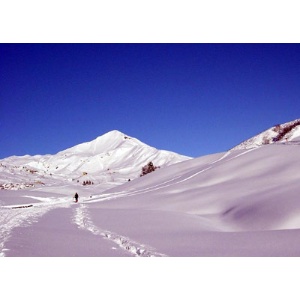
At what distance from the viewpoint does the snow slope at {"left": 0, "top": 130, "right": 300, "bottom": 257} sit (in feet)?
34.7

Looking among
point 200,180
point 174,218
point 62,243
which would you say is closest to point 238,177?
point 200,180

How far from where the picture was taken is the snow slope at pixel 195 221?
10570 millimetres

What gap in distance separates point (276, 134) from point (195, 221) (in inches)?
2662

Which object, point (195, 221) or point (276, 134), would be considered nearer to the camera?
point (195, 221)

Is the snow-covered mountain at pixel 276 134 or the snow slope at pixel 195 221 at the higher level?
the snow-covered mountain at pixel 276 134

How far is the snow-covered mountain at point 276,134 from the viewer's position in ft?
243

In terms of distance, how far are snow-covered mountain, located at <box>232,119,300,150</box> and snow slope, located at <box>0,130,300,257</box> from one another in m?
33.3

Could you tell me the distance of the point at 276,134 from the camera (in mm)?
81688

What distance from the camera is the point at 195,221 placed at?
1969 cm

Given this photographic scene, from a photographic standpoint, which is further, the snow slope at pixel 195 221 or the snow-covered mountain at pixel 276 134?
the snow-covered mountain at pixel 276 134

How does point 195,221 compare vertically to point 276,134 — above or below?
below

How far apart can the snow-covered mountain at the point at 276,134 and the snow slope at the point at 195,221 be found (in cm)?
3327
